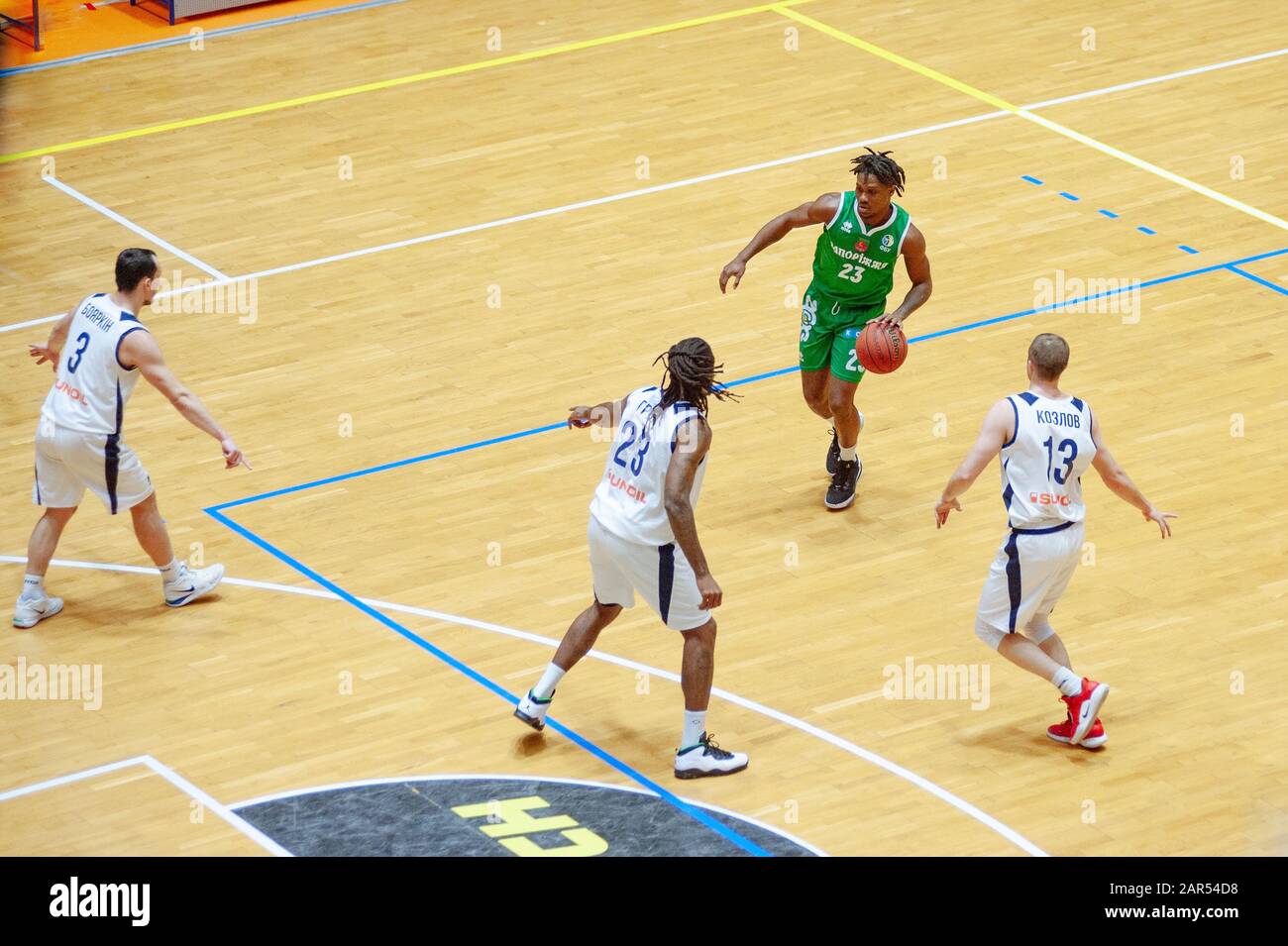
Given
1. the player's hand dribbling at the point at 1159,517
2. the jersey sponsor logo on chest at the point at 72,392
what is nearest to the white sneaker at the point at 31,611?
Result: the jersey sponsor logo on chest at the point at 72,392

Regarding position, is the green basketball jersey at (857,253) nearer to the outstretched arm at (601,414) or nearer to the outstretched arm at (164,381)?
the outstretched arm at (601,414)

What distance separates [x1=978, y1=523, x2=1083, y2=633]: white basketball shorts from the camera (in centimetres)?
1045

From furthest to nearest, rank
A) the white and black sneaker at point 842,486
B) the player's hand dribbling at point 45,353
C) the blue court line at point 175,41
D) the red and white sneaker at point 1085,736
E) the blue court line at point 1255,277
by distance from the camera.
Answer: the blue court line at point 175,41
the blue court line at point 1255,277
the white and black sneaker at point 842,486
the player's hand dribbling at point 45,353
the red and white sneaker at point 1085,736

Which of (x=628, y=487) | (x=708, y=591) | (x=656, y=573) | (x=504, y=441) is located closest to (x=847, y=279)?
(x=504, y=441)

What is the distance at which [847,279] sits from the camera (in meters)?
13.0

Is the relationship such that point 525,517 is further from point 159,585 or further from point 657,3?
point 657,3

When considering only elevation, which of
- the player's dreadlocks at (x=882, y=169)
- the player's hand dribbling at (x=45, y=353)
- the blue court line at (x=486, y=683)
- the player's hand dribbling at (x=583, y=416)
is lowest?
the blue court line at (x=486, y=683)

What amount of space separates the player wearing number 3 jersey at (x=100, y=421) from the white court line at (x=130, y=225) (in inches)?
186

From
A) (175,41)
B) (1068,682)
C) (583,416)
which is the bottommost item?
(1068,682)

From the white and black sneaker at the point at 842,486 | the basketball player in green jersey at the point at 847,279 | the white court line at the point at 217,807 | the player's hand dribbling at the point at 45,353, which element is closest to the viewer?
the white court line at the point at 217,807

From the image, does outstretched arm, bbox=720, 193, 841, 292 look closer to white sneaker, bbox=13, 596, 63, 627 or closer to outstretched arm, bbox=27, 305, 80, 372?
outstretched arm, bbox=27, 305, 80, 372

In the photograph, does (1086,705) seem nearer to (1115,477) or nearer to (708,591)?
(1115,477)

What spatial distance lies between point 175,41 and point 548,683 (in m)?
13.1

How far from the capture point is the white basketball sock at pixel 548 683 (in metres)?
10.7
